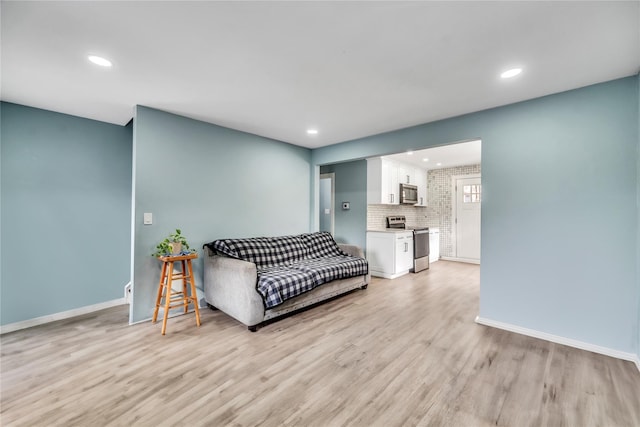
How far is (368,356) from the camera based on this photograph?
2314 mm

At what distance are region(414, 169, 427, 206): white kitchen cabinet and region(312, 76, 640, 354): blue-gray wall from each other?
3550 millimetres

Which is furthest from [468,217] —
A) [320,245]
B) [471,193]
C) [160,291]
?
[160,291]

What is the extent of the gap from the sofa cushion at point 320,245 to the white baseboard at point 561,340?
2287 millimetres

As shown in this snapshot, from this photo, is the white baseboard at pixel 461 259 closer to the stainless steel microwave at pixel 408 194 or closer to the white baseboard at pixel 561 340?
the stainless steel microwave at pixel 408 194

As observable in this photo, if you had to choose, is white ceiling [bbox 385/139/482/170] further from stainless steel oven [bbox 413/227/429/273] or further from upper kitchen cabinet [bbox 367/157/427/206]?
stainless steel oven [bbox 413/227/429/273]

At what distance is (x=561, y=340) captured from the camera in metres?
2.55

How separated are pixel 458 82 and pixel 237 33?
190 cm

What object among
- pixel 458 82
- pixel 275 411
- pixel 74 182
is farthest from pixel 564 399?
pixel 74 182

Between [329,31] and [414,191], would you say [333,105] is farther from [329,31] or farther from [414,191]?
[414,191]

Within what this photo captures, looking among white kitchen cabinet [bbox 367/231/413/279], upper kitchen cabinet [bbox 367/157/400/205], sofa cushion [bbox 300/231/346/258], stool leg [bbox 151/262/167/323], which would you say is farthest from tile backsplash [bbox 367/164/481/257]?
stool leg [bbox 151/262/167/323]

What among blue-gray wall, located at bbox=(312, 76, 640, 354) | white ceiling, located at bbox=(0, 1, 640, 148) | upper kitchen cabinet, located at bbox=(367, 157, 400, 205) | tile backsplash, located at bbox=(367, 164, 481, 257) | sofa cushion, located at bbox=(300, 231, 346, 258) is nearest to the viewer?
white ceiling, located at bbox=(0, 1, 640, 148)

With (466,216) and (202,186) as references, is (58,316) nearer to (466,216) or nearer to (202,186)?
→ (202,186)

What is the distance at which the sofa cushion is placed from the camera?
441 cm

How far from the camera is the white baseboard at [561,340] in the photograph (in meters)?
2.27
